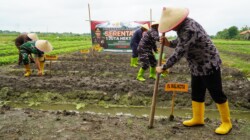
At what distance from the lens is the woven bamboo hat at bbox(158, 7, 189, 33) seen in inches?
153

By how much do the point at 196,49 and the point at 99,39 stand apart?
468 inches

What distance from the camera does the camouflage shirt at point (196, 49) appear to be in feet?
12.8

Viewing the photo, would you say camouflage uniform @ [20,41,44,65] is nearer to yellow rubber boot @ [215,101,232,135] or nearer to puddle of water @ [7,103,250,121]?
puddle of water @ [7,103,250,121]

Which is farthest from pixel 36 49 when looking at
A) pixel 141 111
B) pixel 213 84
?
pixel 213 84

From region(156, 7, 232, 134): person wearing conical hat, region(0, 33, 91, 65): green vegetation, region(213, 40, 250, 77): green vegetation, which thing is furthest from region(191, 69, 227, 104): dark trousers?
region(0, 33, 91, 65): green vegetation

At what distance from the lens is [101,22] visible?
605 inches

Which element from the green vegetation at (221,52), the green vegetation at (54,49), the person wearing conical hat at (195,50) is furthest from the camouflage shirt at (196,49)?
the green vegetation at (54,49)

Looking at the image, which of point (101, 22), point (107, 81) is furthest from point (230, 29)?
point (107, 81)

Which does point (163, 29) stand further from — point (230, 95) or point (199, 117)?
point (230, 95)

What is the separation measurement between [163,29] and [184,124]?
1578 millimetres

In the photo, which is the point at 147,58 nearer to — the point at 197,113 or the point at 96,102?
the point at 96,102

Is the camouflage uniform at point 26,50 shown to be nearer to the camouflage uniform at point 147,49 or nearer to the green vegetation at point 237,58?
the camouflage uniform at point 147,49

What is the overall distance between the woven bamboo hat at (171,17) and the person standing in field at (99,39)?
11.5m

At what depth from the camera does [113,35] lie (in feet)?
51.6
